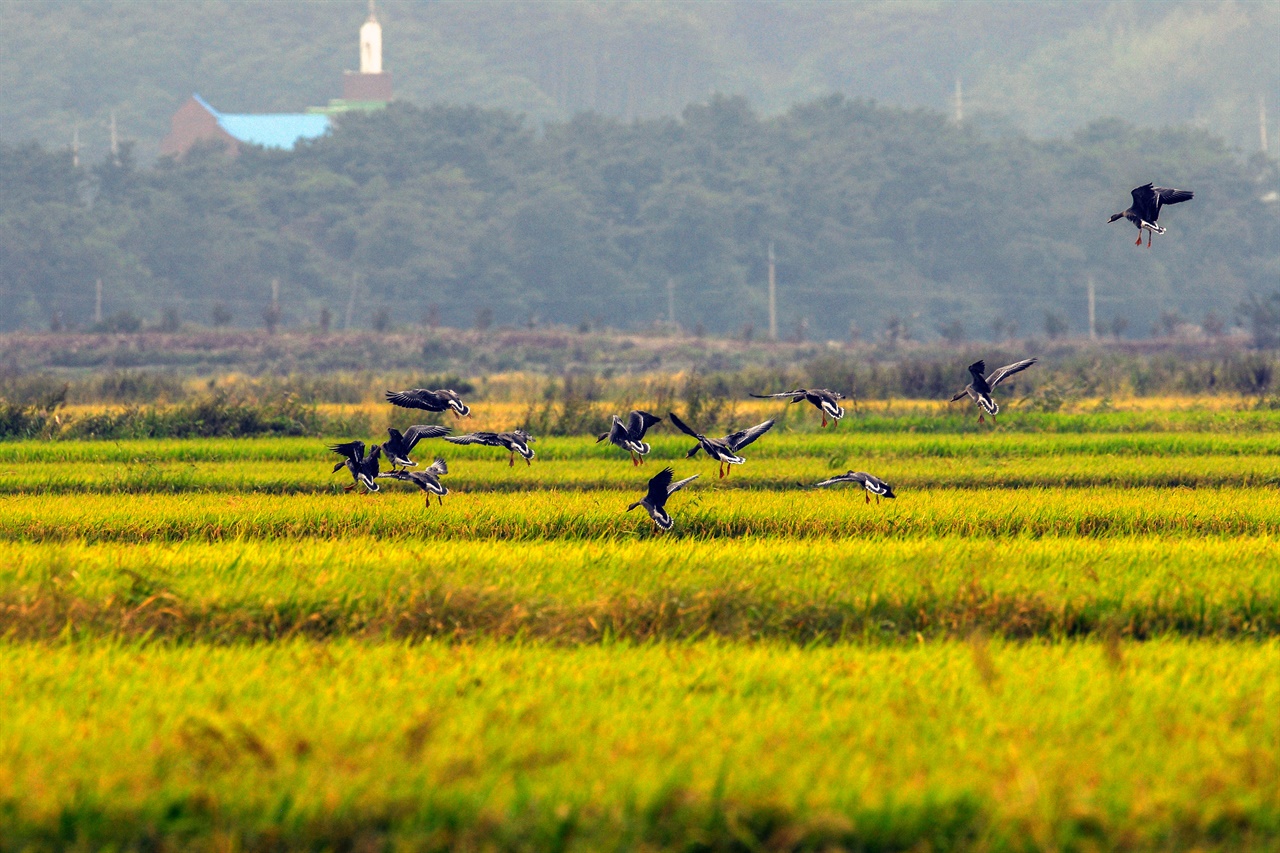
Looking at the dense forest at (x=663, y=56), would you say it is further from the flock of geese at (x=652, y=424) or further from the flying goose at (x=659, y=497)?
the flying goose at (x=659, y=497)

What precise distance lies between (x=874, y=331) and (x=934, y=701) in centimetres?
6447

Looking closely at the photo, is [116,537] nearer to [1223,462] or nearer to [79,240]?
[1223,462]

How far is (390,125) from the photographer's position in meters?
73.8

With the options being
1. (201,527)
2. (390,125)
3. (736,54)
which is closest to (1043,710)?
(201,527)

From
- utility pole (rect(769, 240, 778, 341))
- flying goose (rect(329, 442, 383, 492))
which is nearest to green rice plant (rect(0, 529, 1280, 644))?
flying goose (rect(329, 442, 383, 492))

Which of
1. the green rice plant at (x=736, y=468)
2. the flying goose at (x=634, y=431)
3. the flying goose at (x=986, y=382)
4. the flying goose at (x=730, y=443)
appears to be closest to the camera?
the flying goose at (x=730, y=443)

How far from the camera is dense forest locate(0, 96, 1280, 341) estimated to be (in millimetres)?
67812

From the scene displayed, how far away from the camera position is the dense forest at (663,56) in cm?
9962

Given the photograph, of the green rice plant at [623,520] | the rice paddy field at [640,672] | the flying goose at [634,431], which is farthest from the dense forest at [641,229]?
the rice paddy field at [640,672]

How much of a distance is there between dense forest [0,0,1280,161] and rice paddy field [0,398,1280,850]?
88020mm

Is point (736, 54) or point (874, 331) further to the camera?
point (736, 54)

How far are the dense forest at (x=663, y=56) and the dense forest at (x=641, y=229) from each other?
876 inches

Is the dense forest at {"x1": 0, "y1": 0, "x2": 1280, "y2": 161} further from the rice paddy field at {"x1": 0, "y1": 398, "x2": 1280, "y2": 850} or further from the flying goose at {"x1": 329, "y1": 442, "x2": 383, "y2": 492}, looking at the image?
the rice paddy field at {"x1": 0, "y1": 398, "x2": 1280, "y2": 850}

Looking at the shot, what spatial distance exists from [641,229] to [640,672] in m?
64.4
